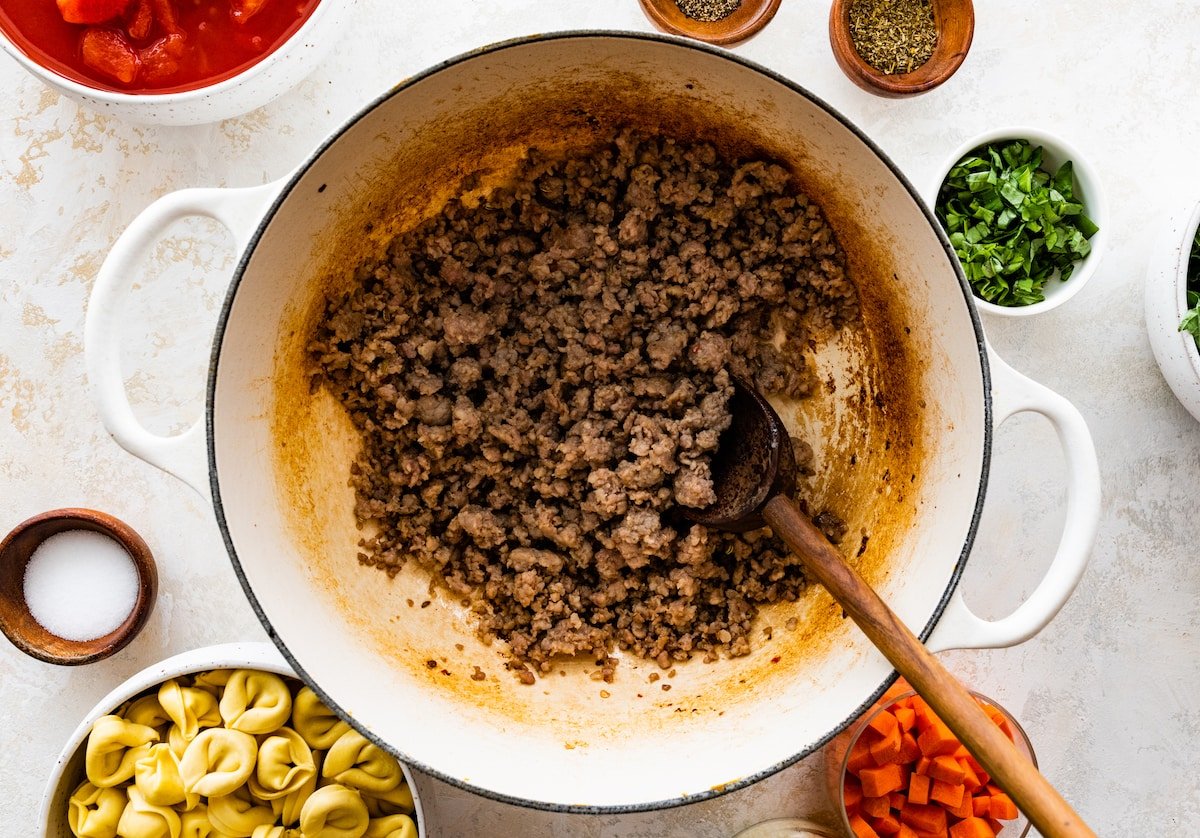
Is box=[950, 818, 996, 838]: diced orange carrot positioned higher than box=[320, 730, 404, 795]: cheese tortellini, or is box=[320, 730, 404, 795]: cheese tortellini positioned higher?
box=[950, 818, 996, 838]: diced orange carrot

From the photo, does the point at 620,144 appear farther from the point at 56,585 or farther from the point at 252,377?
the point at 56,585

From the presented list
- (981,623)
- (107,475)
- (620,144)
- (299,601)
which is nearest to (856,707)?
(981,623)

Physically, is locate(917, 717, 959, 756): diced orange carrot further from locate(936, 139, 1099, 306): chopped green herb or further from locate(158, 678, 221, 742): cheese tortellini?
locate(158, 678, 221, 742): cheese tortellini

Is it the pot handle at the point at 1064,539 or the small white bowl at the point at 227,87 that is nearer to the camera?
the pot handle at the point at 1064,539

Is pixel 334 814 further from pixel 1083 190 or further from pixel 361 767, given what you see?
pixel 1083 190

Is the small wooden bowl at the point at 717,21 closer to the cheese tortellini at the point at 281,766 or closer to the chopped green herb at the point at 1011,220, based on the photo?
the chopped green herb at the point at 1011,220

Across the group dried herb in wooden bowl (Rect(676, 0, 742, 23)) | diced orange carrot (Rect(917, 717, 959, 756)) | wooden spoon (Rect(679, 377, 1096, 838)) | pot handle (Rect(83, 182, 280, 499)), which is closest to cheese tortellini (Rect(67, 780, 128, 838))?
pot handle (Rect(83, 182, 280, 499))

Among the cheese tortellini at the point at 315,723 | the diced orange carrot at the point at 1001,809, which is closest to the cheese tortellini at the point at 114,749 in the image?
the cheese tortellini at the point at 315,723
